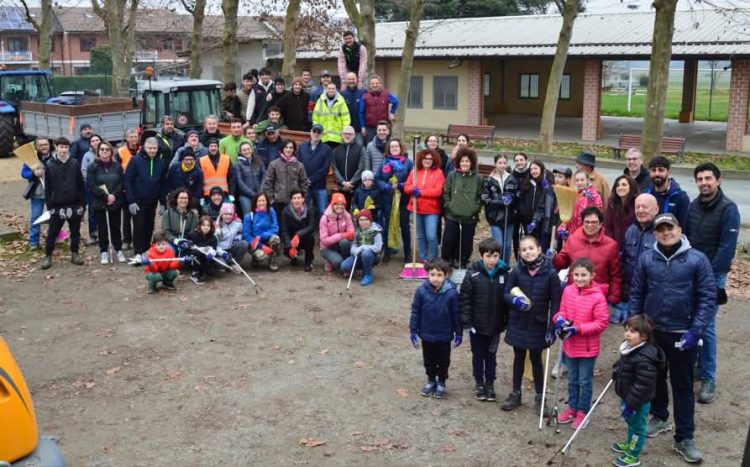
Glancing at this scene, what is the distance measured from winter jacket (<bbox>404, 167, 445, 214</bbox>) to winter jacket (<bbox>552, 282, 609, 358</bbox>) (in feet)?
16.2

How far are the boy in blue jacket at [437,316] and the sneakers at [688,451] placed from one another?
81.7 inches

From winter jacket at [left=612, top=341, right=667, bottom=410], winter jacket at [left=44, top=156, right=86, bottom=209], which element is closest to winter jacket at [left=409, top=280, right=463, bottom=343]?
winter jacket at [left=612, top=341, right=667, bottom=410]

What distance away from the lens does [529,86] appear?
137 ft

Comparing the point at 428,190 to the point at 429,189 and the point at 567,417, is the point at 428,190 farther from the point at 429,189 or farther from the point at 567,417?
the point at 567,417

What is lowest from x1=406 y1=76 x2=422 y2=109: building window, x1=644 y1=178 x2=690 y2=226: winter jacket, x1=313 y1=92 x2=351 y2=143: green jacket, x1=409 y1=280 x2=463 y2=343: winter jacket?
x1=409 y1=280 x2=463 y2=343: winter jacket

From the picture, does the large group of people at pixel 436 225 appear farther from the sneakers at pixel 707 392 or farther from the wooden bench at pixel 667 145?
the wooden bench at pixel 667 145

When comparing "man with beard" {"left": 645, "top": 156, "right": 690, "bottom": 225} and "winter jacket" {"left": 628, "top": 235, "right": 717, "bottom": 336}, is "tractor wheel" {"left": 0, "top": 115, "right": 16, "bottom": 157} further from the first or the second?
"winter jacket" {"left": 628, "top": 235, "right": 717, "bottom": 336}

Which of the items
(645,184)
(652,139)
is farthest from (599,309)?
(652,139)

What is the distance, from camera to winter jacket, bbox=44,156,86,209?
12.3m

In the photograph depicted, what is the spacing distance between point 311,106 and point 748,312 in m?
8.18

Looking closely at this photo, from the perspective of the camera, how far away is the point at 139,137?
42.5ft

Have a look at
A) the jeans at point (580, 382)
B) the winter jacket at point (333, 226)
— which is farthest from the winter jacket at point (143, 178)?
the jeans at point (580, 382)

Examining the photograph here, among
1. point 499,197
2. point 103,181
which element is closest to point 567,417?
point 499,197

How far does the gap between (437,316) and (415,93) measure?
32.0m
